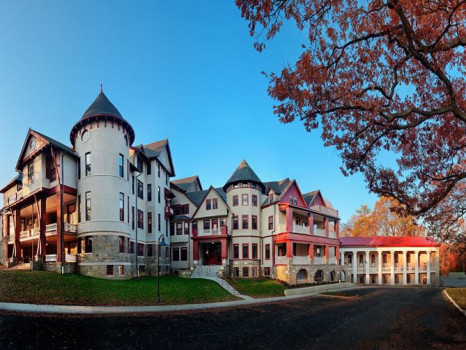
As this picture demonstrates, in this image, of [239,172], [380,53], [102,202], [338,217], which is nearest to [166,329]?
[380,53]

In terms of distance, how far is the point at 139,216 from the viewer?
34.9m

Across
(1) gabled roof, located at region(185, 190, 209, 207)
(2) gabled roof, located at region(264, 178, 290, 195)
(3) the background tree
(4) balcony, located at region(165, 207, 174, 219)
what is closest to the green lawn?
(4) balcony, located at region(165, 207, 174, 219)

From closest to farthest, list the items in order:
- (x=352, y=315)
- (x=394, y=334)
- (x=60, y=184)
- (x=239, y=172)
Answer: (x=394, y=334) < (x=352, y=315) < (x=60, y=184) < (x=239, y=172)

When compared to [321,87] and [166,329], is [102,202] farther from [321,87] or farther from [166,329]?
[321,87]

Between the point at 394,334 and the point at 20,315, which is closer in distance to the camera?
the point at 394,334

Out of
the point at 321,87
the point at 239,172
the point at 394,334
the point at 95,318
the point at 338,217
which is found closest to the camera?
the point at 321,87

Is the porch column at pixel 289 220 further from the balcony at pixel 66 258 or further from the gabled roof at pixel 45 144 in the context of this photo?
the gabled roof at pixel 45 144

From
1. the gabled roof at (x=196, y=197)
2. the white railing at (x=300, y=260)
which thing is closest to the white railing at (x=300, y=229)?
the white railing at (x=300, y=260)

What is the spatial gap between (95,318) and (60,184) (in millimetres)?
15853

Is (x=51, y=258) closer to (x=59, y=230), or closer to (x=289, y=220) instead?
(x=59, y=230)

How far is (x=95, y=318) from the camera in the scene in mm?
14750

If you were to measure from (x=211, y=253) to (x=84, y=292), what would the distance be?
21.6 m

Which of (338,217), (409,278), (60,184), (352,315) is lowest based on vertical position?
(409,278)

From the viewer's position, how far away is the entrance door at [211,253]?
40125mm
